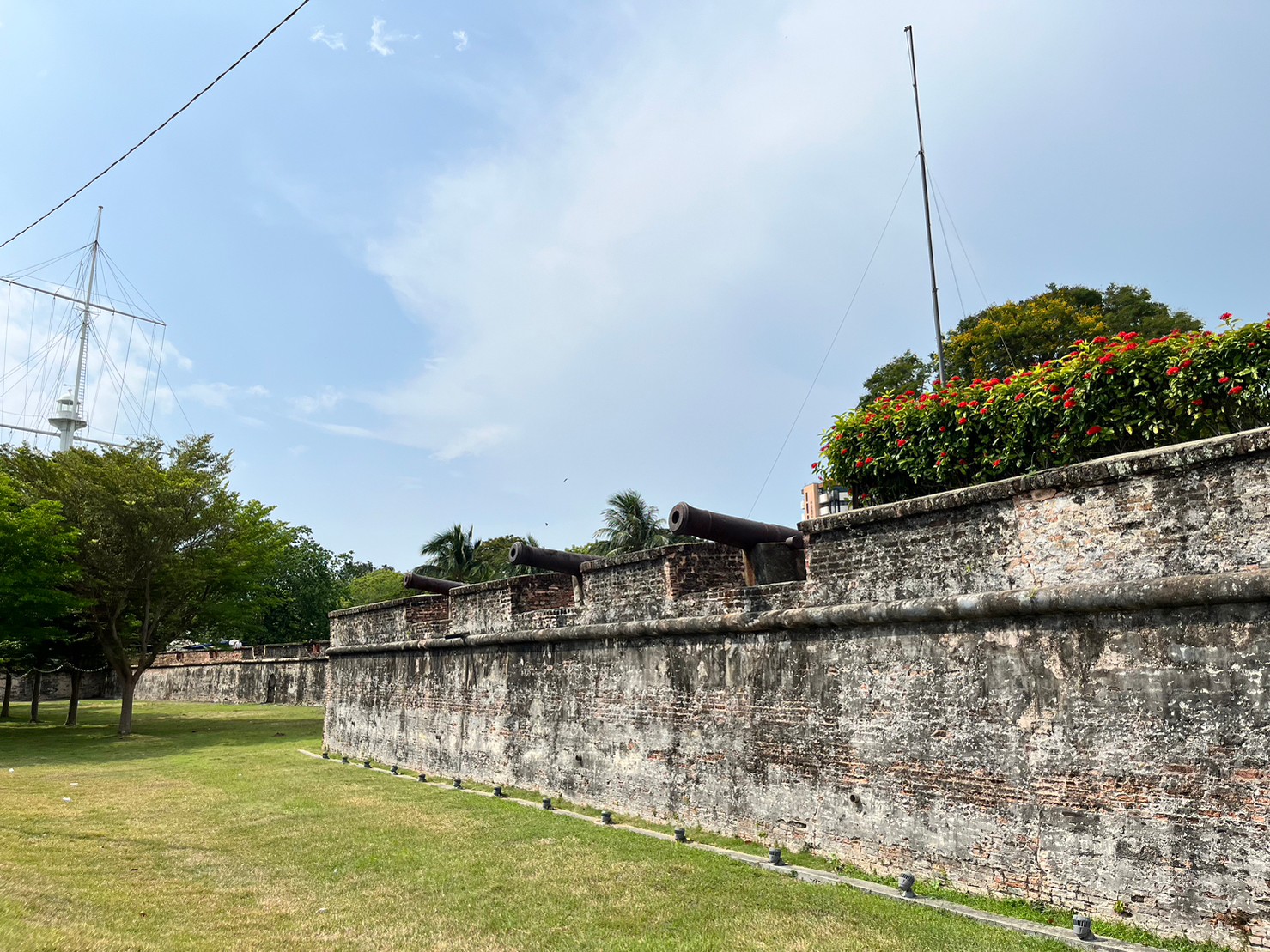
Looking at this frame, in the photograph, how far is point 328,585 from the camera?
49406 mm

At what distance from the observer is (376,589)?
48344 millimetres

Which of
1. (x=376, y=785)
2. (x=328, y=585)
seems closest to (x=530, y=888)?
(x=376, y=785)

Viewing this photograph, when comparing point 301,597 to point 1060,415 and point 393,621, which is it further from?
point 1060,415

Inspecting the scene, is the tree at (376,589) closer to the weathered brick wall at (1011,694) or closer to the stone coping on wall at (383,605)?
the stone coping on wall at (383,605)

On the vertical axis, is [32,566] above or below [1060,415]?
above

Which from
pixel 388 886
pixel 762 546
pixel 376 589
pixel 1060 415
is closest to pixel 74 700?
pixel 376 589

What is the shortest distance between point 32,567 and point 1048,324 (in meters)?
24.8

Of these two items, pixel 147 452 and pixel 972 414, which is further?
pixel 147 452

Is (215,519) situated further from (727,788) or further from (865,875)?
(865,875)

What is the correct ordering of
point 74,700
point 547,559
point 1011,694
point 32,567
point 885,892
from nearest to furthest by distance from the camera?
point 1011,694, point 885,892, point 547,559, point 32,567, point 74,700

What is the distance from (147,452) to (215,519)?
3.17 meters

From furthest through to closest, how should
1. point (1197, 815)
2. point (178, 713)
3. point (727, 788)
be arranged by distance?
point (178, 713), point (727, 788), point (1197, 815)

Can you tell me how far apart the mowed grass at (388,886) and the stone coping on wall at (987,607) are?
1870 mm

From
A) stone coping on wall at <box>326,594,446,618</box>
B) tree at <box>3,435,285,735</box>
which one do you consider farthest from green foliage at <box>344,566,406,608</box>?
stone coping on wall at <box>326,594,446,618</box>
